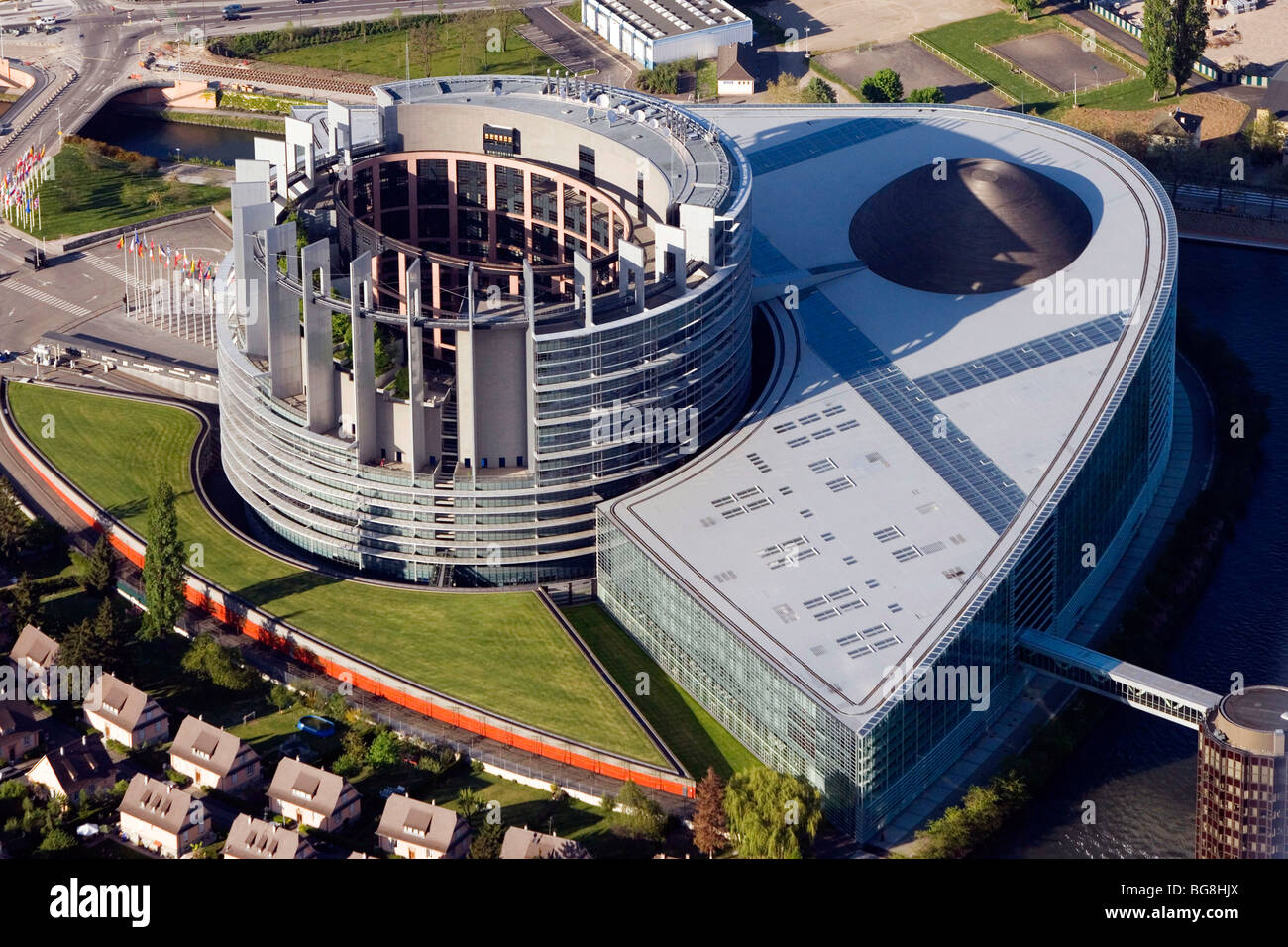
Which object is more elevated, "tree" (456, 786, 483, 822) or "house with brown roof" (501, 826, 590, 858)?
"house with brown roof" (501, 826, 590, 858)

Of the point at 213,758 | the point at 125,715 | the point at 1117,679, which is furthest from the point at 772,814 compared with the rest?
the point at 125,715

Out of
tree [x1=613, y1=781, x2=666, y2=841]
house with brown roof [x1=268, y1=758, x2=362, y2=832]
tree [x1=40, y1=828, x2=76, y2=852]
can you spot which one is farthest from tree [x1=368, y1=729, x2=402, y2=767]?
tree [x1=40, y1=828, x2=76, y2=852]

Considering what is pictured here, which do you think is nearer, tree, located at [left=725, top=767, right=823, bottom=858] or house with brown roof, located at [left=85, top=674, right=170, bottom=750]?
tree, located at [left=725, top=767, right=823, bottom=858]

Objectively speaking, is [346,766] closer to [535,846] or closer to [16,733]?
[535,846]

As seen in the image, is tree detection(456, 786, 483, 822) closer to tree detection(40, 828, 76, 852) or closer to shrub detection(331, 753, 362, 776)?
shrub detection(331, 753, 362, 776)

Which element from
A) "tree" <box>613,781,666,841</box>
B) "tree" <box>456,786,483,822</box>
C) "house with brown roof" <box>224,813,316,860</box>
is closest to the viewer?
"house with brown roof" <box>224,813,316,860</box>

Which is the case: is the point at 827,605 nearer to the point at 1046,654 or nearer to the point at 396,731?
the point at 1046,654

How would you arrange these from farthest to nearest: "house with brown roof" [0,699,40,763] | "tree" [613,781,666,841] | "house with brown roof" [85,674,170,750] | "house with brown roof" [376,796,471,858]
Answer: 1. "house with brown roof" [85,674,170,750]
2. "house with brown roof" [0,699,40,763]
3. "tree" [613,781,666,841]
4. "house with brown roof" [376,796,471,858]
